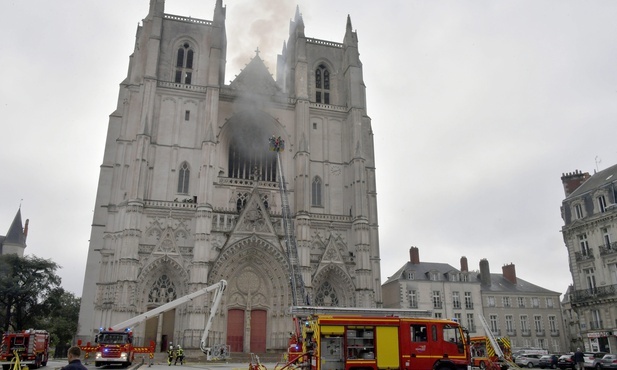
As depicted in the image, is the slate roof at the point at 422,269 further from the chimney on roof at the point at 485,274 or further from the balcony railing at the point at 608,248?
the balcony railing at the point at 608,248

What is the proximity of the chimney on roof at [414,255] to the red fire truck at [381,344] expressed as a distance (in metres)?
33.2

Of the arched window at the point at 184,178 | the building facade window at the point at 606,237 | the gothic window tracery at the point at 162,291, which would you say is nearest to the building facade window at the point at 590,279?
the building facade window at the point at 606,237

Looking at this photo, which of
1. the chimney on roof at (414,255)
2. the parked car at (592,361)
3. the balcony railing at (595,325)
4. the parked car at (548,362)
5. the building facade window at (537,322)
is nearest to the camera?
the parked car at (592,361)

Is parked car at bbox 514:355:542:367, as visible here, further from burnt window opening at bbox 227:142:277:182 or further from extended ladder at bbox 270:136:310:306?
burnt window opening at bbox 227:142:277:182

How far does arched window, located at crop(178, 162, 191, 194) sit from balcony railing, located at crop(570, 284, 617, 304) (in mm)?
27583

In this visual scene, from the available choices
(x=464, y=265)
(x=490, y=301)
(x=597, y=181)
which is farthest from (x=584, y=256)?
(x=464, y=265)

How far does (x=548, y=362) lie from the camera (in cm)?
2858

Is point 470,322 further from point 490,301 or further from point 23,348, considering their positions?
point 23,348

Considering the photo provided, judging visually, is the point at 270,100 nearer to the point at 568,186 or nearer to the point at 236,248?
the point at 236,248

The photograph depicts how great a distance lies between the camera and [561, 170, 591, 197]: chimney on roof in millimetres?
38188

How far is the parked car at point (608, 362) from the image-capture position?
23.7 meters

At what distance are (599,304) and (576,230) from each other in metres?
5.29

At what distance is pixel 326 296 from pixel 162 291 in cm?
1065

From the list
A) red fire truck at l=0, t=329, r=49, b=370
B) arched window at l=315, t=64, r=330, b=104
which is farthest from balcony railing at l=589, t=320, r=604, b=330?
red fire truck at l=0, t=329, r=49, b=370
